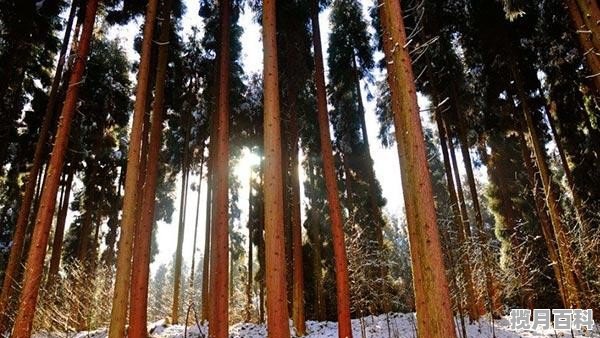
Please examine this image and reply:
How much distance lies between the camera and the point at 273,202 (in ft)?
23.2

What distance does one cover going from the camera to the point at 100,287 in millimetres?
13641

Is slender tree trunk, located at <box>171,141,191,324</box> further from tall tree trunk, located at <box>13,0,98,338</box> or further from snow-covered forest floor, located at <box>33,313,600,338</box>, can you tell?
tall tree trunk, located at <box>13,0,98,338</box>

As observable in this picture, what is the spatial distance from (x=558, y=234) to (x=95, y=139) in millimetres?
18109

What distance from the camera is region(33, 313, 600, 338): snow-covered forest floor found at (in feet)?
39.0

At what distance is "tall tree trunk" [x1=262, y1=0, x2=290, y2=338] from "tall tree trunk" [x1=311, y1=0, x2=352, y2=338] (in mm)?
3493

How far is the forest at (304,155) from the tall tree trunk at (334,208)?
0.15 feet

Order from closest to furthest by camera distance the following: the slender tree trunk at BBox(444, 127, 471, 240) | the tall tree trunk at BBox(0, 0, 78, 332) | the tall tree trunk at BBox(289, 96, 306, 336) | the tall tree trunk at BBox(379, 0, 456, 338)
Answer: the tall tree trunk at BBox(379, 0, 456, 338), the tall tree trunk at BBox(0, 0, 78, 332), the slender tree trunk at BBox(444, 127, 471, 240), the tall tree trunk at BBox(289, 96, 306, 336)

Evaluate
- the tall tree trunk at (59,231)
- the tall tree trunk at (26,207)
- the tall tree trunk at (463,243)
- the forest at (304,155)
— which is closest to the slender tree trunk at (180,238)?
the forest at (304,155)

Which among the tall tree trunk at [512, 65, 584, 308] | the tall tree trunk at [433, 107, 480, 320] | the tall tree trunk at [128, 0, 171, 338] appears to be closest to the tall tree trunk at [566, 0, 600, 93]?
the tall tree trunk at [512, 65, 584, 308]

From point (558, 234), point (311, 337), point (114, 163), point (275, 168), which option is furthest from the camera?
point (114, 163)

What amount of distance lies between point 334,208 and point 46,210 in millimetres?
6821

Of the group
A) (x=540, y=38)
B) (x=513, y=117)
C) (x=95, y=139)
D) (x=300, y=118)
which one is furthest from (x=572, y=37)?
(x=95, y=139)

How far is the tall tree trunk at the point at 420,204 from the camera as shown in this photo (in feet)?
14.9

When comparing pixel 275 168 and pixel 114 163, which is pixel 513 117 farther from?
pixel 114 163
